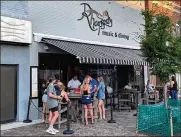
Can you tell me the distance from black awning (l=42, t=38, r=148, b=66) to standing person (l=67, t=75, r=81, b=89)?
150 centimetres

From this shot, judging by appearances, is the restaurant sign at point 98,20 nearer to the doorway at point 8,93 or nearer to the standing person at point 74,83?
the standing person at point 74,83

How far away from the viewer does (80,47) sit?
14.0m

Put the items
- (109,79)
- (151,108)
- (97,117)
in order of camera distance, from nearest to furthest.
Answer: (151,108) < (97,117) < (109,79)

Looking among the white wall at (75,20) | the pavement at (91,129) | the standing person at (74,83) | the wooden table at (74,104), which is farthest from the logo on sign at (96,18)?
the pavement at (91,129)

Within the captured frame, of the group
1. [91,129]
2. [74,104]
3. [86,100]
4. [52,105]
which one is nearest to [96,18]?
[74,104]

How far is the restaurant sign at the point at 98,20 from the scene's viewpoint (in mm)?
15967

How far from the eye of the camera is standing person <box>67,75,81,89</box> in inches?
564

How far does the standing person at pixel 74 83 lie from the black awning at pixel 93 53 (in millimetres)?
1501

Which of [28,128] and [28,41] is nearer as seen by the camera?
[28,128]

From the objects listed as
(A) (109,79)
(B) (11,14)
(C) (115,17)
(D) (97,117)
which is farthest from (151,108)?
(C) (115,17)

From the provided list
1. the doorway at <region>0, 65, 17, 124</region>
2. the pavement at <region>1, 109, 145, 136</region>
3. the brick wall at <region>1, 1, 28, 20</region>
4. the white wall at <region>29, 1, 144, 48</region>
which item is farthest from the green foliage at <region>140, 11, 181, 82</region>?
the doorway at <region>0, 65, 17, 124</region>

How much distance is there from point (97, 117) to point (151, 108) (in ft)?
10.4

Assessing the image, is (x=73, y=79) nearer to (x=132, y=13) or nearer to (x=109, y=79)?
(x=109, y=79)

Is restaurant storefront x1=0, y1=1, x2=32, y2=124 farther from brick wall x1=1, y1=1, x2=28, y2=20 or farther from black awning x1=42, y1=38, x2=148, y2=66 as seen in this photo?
black awning x1=42, y1=38, x2=148, y2=66
